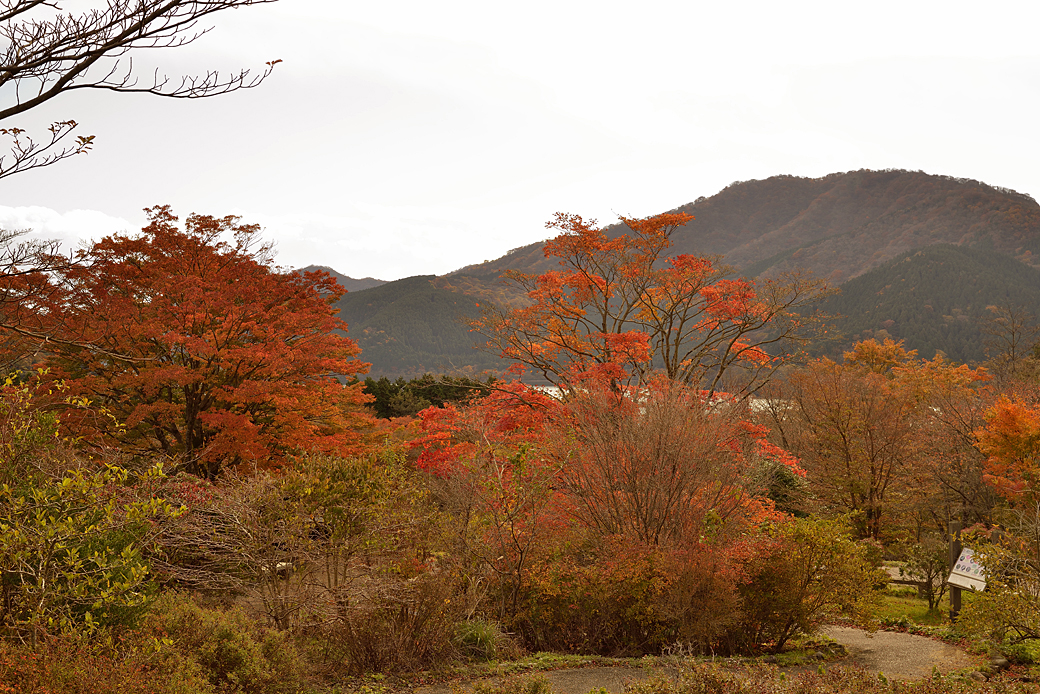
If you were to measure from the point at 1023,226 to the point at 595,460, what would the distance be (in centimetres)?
14030

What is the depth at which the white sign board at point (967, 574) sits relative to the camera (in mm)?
12812

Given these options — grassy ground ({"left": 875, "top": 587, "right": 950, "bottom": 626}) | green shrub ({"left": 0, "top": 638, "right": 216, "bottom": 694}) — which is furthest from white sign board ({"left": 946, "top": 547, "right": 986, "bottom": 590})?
green shrub ({"left": 0, "top": 638, "right": 216, "bottom": 694})

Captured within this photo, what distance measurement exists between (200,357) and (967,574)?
17.0 meters

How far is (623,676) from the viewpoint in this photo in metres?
8.97

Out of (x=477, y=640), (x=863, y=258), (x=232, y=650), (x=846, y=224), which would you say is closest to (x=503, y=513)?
(x=477, y=640)

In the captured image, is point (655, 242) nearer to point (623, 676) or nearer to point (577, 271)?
point (577, 271)

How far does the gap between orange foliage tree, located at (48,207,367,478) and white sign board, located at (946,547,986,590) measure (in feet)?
45.1

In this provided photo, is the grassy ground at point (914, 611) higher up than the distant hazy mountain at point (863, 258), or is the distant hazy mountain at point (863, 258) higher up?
the distant hazy mountain at point (863, 258)

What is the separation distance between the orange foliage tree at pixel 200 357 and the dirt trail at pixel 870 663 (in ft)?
27.7

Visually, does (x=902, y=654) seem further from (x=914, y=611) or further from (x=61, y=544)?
(x=61, y=544)

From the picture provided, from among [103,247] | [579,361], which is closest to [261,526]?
[103,247]

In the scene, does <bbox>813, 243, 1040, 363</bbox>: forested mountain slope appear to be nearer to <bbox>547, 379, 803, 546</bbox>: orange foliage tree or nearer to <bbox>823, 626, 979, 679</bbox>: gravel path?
<bbox>823, 626, 979, 679</bbox>: gravel path

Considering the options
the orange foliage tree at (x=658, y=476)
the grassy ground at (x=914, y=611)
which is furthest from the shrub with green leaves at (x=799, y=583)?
the grassy ground at (x=914, y=611)

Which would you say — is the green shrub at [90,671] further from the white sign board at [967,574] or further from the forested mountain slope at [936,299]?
the forested mountain slope at [936,299]
